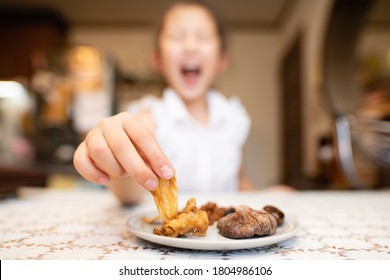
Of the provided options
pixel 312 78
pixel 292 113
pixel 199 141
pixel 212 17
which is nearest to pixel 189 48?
pixel 212 17

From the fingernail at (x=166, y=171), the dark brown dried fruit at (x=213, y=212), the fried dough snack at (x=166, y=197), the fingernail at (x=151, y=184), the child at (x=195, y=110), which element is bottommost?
the dark brown dried fruit at (x=213, y=212)

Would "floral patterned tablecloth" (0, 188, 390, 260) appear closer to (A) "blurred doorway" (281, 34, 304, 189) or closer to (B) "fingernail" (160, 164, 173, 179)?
(B) "fingernail" (160, 164, 173, 179)

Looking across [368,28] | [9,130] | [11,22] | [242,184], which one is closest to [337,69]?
[242,184]

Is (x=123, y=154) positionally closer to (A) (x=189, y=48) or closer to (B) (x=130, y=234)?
(B) (x=130, y=234)

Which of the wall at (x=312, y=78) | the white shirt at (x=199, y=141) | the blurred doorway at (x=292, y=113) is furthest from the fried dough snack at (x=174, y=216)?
the blurred doorway at (x=292, y=113)

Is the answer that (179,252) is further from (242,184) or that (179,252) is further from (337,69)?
(242,184)

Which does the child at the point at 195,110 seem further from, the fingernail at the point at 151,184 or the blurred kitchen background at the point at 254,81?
the fingernail at the point at 151,184

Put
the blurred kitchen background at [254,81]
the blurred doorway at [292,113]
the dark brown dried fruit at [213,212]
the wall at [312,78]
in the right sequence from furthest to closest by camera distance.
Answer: the blurred doorway at [292,113]
the wall at [312,78]
the blurred kitchen background at [254,81]
the dark brown dried fruit at [213,212]
